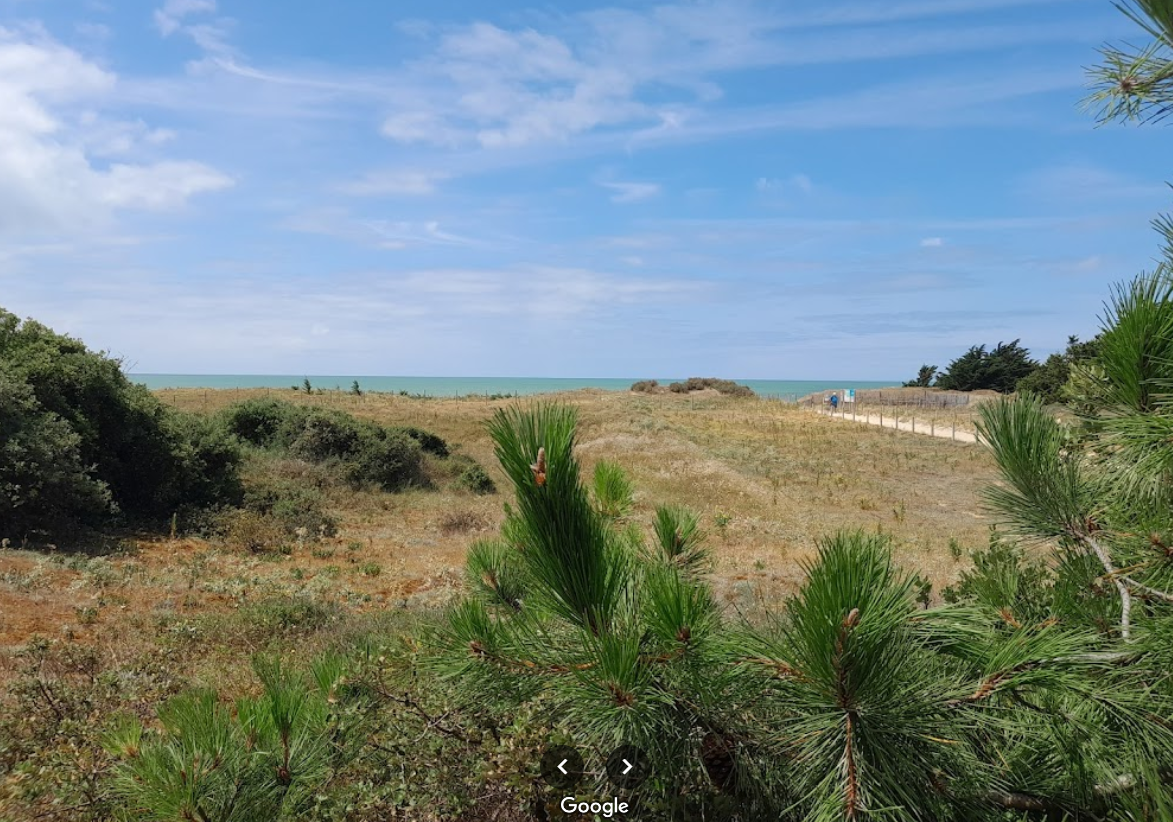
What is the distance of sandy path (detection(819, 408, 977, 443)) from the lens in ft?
111

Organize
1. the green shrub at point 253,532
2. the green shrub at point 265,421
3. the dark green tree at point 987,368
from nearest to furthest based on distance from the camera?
1. the green shrub at point 253,532
2. the green shrub at point 265,421
3. the dark green tree at point 987,368

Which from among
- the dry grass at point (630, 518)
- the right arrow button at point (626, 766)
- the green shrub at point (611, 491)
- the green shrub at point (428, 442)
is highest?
the green shrub at point (611, 491)

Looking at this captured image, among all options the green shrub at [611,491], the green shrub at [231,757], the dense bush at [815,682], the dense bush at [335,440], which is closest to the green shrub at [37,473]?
the dense bush at [335,440]

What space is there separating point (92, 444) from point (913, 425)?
120 ft

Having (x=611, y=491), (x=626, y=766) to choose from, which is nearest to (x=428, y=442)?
(x=611, y=491)

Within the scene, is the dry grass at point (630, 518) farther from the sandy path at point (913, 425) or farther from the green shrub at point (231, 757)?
the sandy path at point (913, 425)

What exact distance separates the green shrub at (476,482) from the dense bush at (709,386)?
38252 mm

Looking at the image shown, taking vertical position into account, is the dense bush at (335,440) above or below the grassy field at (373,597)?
above

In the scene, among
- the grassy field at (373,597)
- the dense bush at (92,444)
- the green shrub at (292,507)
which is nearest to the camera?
the grassy field at (373,597)

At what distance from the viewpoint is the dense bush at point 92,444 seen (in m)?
11.4

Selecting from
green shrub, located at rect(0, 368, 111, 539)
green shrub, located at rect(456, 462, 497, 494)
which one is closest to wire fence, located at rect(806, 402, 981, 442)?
green shrub, located at rect(456, 462, 497, 494)

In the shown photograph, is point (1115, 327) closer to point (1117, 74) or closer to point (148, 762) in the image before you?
point (1117, 74)

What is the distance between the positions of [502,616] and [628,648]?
0.83 m

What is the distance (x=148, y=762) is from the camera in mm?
1783
